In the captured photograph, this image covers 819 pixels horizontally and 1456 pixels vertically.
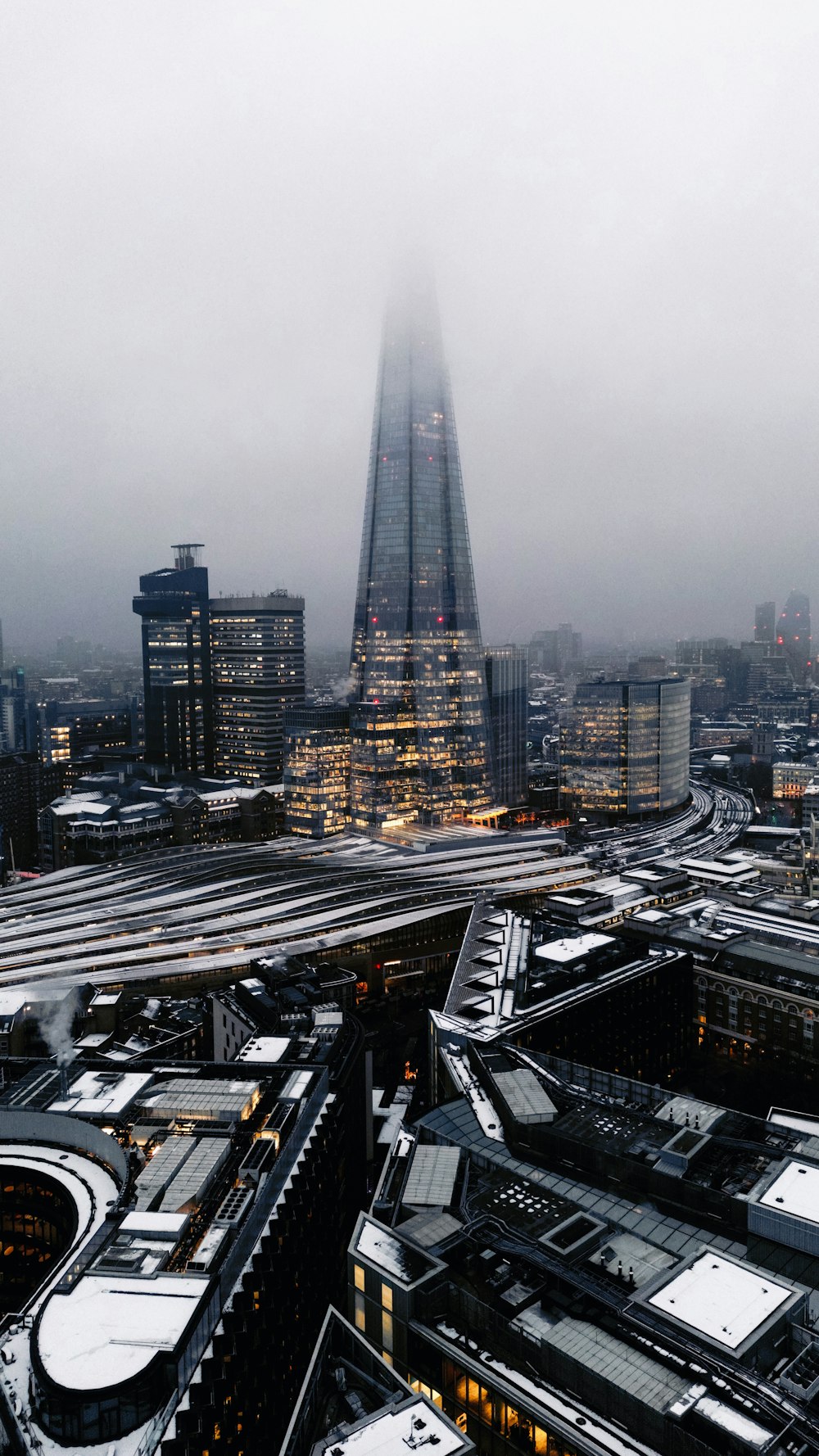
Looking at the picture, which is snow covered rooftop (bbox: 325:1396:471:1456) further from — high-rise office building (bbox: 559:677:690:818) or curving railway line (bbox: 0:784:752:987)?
high-rise office building (bbox: 559:677:690:818)

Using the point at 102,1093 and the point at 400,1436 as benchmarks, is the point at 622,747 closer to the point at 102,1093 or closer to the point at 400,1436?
the point at 102,1093

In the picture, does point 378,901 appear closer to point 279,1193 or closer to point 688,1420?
point 279,1193

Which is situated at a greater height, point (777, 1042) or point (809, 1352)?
point (809, 1352)

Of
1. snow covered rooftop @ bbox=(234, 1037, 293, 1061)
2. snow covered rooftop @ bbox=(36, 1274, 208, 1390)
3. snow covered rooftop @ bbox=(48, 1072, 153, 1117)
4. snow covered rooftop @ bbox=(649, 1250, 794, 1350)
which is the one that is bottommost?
snow covered rooftop @ bbox=(234, 1037, 293, 1061)

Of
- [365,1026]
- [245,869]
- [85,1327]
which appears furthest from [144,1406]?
[245,869]

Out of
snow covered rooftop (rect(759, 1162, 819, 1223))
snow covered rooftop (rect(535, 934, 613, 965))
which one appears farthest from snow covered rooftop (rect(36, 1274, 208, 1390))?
snow covered rooftop (rect(535, 934, 613, 965))
